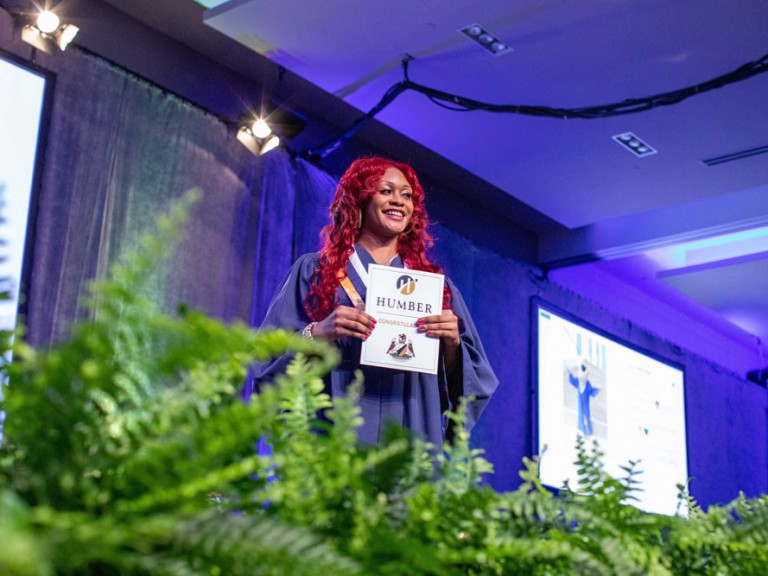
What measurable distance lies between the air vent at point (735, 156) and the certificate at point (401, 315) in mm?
3437

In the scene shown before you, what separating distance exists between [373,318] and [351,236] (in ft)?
1.26

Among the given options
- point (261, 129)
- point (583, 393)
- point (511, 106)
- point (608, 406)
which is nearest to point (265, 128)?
point (261, 129)

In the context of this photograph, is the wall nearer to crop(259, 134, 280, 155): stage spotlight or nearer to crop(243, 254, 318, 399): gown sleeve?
crop(259, 134, 280, 155): stage spotlight

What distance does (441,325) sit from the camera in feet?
5.95

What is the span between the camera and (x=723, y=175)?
5.00m

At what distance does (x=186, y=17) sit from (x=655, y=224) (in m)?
3.03

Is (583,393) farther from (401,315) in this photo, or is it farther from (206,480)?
(206,480)

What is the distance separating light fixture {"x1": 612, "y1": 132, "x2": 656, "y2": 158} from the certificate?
311cm

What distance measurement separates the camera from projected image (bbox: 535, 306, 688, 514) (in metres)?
5.80

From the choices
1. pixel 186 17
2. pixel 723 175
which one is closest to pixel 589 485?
pixel 186 17

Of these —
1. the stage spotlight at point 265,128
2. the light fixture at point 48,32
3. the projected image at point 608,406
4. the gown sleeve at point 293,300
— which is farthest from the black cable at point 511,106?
the gown sleeve at point 293,300

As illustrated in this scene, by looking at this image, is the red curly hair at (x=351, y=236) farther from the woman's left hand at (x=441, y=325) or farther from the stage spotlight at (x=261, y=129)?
the stage spotlight at (x=261, y=129)

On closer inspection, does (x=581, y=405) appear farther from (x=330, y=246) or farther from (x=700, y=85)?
(x=330, y=246)

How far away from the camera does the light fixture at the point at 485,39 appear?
389 cm
